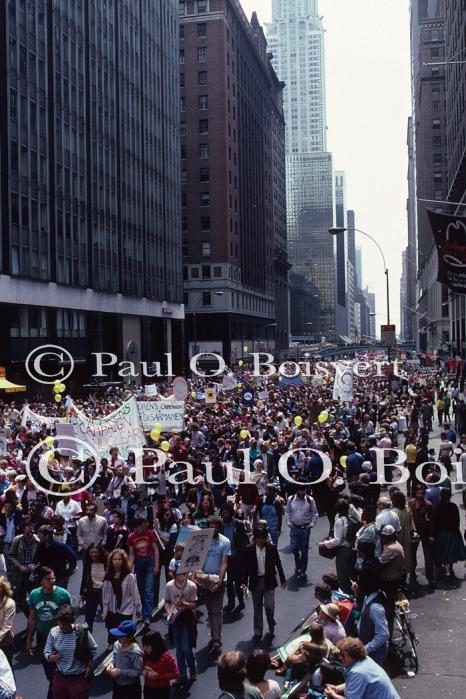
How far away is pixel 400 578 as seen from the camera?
931cm

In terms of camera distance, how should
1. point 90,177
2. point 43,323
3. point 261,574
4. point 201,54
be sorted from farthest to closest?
point 201,54 → point 90,177 → point 43,323 → point 261,574

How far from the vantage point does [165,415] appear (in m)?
23.5

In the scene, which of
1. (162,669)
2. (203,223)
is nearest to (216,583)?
(162,669)

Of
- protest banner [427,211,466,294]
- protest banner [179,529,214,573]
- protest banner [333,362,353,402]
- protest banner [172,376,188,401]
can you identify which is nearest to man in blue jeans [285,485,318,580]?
protest banner [179,529,214,573]

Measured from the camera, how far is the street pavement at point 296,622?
8.55 m

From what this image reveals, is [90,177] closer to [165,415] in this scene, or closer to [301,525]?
[165,415]

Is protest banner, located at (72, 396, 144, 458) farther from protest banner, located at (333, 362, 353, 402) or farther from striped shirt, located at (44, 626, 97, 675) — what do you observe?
protest banner, located at (333, 362, 353, 402)

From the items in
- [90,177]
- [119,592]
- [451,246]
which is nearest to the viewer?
[119,592]

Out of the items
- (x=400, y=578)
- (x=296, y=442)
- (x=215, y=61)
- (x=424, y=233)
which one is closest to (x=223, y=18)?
(x=215, y=61)

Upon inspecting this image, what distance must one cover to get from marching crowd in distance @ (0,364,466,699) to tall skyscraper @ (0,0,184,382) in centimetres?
2933

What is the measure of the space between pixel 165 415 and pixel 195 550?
13.9m

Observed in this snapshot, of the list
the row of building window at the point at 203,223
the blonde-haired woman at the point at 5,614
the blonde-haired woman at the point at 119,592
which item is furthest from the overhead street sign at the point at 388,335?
the row of building window at the point at 203,223

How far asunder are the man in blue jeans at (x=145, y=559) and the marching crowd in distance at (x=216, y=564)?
0.02 meters

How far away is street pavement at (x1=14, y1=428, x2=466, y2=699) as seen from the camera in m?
8.55
